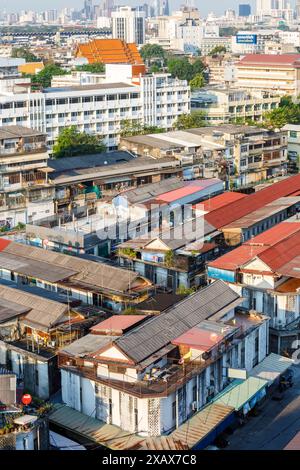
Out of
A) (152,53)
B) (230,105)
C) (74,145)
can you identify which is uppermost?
(152,53)

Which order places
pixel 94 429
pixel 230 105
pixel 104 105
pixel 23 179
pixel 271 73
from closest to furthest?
pixel 94 429, pixel 23 179, pixel 104 105, pixel 230 105, pixel 271 73

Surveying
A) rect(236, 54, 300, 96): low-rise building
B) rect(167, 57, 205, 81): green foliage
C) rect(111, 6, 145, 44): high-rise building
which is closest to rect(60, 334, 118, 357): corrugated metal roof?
rect(236, 54, 300, 96): low-rise building

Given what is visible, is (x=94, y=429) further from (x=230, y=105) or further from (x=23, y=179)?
(x=230, y=105)

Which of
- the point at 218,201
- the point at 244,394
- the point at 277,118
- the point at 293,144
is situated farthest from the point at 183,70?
the point at 244,394

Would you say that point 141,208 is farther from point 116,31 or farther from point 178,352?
point 116,31

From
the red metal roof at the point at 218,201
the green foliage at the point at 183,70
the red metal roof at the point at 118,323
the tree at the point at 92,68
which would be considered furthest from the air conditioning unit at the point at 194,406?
the green foliage at the point at 183,70

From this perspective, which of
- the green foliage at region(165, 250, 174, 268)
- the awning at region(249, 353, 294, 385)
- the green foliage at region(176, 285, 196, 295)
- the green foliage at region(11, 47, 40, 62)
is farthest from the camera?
the green foliage at region(11, 47, 40, 62)

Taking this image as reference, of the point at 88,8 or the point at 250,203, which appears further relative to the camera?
the point at 88,8

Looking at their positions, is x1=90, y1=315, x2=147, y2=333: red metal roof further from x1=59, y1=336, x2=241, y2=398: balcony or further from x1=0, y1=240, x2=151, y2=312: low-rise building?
x1=0, y1=240, x2=151, y2=312: low-rise building
